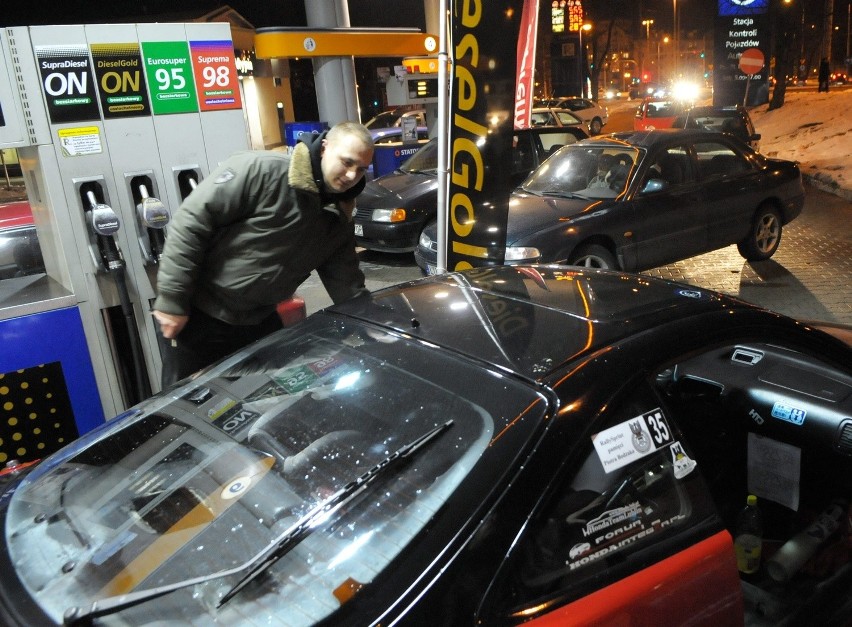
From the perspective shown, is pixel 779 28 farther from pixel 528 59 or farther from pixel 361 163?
pixel 361 163

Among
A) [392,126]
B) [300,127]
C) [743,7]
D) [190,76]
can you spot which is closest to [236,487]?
[190,76]

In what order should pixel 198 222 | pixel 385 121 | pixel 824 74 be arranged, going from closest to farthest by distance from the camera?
pixel 198 222 → pixel 385 121 → pixel 824 74

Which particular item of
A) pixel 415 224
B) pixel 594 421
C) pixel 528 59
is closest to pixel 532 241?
pixel 415 224

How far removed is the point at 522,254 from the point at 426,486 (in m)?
5.08

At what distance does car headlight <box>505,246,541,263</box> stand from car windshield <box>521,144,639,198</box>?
110 cm

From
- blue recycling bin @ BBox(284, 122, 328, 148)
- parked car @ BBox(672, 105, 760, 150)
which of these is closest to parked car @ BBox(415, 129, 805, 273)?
blue recycling bin @ BBox(284, 122, 328, 148)

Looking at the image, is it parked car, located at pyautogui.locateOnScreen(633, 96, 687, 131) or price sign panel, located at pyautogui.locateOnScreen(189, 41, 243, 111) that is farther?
parked car, located at pyautogui.locateOnScreen(633, 96, 687, 131)

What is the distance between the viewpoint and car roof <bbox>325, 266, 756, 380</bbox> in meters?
1.96

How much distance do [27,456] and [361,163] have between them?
2.43 meters

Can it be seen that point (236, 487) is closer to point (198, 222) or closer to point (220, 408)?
point (220, 408)

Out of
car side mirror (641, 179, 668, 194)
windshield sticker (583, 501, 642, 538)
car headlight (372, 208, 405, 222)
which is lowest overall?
car headlight (372, 208, 405, 222)

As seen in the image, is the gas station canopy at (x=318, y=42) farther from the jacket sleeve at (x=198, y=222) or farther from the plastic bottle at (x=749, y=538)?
the plastic bottle at (x=749, y=538)

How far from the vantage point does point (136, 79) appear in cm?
388

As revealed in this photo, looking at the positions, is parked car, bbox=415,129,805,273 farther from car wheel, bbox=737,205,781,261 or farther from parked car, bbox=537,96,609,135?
parked car, bbox=537,96,609,135
